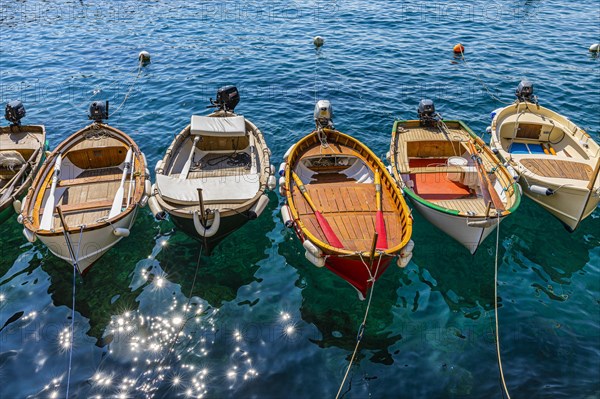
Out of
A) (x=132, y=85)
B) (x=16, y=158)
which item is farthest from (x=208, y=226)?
(x=132, y=85)

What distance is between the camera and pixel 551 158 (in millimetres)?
17531

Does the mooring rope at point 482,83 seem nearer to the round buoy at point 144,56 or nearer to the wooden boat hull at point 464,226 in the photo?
the wooden boat hull at point 464,226

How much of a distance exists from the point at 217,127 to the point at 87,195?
6.09 m

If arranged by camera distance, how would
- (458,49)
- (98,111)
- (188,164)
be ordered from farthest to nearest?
(458,49) → (98,111) → (188,164)

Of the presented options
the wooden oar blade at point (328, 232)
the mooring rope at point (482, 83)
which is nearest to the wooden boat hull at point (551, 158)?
the mooring rope at point (482, 83)

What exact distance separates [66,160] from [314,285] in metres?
12.3

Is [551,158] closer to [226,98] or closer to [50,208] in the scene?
[226,98]

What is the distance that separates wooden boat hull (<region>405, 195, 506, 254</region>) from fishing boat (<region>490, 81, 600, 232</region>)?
3413mm

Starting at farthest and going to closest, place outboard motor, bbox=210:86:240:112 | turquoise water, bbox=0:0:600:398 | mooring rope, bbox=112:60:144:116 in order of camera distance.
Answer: mooring rope, bbox=112:60:144:116, outboard motor, bbox=210:86:240:112, turquoise water, bbox=0:0:600:398

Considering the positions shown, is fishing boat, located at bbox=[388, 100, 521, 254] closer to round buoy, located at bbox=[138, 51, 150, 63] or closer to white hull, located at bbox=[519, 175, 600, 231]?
white hull, located at bbox=[519, 175, 600, 231]

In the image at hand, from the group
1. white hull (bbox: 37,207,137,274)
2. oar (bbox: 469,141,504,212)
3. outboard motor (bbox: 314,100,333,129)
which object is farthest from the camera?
outboard motor (bbox: 314,100,333,129)

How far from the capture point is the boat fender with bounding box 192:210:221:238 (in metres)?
13.6

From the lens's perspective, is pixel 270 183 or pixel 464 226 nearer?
pixel 464 226

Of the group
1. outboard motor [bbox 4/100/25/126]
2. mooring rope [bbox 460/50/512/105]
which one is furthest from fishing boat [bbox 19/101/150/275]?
mooring rope [bbox 460/50/512/105]
